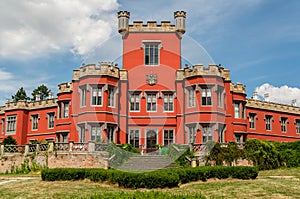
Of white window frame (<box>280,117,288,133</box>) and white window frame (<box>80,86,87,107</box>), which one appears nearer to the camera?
white window frame (<box>80,86,87,107</box>)

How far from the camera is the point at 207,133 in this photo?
95.1ft

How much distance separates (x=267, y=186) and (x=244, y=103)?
1976 cm

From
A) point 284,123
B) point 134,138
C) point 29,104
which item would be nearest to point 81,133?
point 134,138

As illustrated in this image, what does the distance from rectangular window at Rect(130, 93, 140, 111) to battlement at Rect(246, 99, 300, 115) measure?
11.8 metres

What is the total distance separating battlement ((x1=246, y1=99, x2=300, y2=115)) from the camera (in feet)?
118

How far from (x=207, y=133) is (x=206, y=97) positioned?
309 cm

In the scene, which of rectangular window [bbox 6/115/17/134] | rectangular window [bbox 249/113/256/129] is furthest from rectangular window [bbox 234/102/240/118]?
rectangular window [bbox 6/115/17/134]

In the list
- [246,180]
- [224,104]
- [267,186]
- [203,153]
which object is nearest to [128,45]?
[224,104]

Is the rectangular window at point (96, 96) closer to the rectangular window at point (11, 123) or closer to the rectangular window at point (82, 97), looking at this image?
the rectangular window at point (82, 97)

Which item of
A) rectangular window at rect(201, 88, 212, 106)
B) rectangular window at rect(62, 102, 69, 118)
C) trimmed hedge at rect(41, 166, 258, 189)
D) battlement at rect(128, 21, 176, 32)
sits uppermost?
battlement at rect(128, 21, 176, 32)

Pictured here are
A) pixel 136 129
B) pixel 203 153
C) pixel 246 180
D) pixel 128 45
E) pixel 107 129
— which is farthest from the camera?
pixel 128 45

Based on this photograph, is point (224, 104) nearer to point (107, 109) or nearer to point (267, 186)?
point (107, 109)

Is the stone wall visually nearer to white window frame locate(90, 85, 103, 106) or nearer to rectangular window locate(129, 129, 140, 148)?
white window frame locate(90, 85, 103, 106)

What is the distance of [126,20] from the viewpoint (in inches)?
1282
